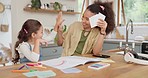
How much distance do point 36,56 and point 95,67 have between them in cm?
68

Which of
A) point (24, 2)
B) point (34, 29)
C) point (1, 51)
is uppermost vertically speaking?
point (24, 2)

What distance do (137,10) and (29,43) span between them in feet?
9.37

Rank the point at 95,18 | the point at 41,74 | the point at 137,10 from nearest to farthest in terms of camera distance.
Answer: the point at 41,74
the point at 95,18
the point at 137,10

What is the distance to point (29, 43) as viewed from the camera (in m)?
1.87

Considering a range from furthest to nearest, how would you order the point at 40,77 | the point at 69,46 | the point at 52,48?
the point at 52,48, the point at 69,46, the point at 40,77

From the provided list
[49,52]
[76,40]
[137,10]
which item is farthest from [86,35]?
[137,10]

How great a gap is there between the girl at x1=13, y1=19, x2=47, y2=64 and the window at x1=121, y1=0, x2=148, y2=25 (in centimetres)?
263

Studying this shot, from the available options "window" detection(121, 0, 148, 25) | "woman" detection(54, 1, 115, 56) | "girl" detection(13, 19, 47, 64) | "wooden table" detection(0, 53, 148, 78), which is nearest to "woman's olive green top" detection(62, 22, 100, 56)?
"woman" detection(54, 1, 115, 56)

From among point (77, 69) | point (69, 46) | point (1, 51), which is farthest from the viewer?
point (1, 51)

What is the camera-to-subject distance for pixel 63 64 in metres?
1.24

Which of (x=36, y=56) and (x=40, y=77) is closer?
(x=40, y=77)

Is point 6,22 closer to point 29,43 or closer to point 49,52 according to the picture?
point 49,52

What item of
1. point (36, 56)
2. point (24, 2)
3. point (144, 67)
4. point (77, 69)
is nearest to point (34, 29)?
point (36, 56)

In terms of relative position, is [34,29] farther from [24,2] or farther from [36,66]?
[24,2]
